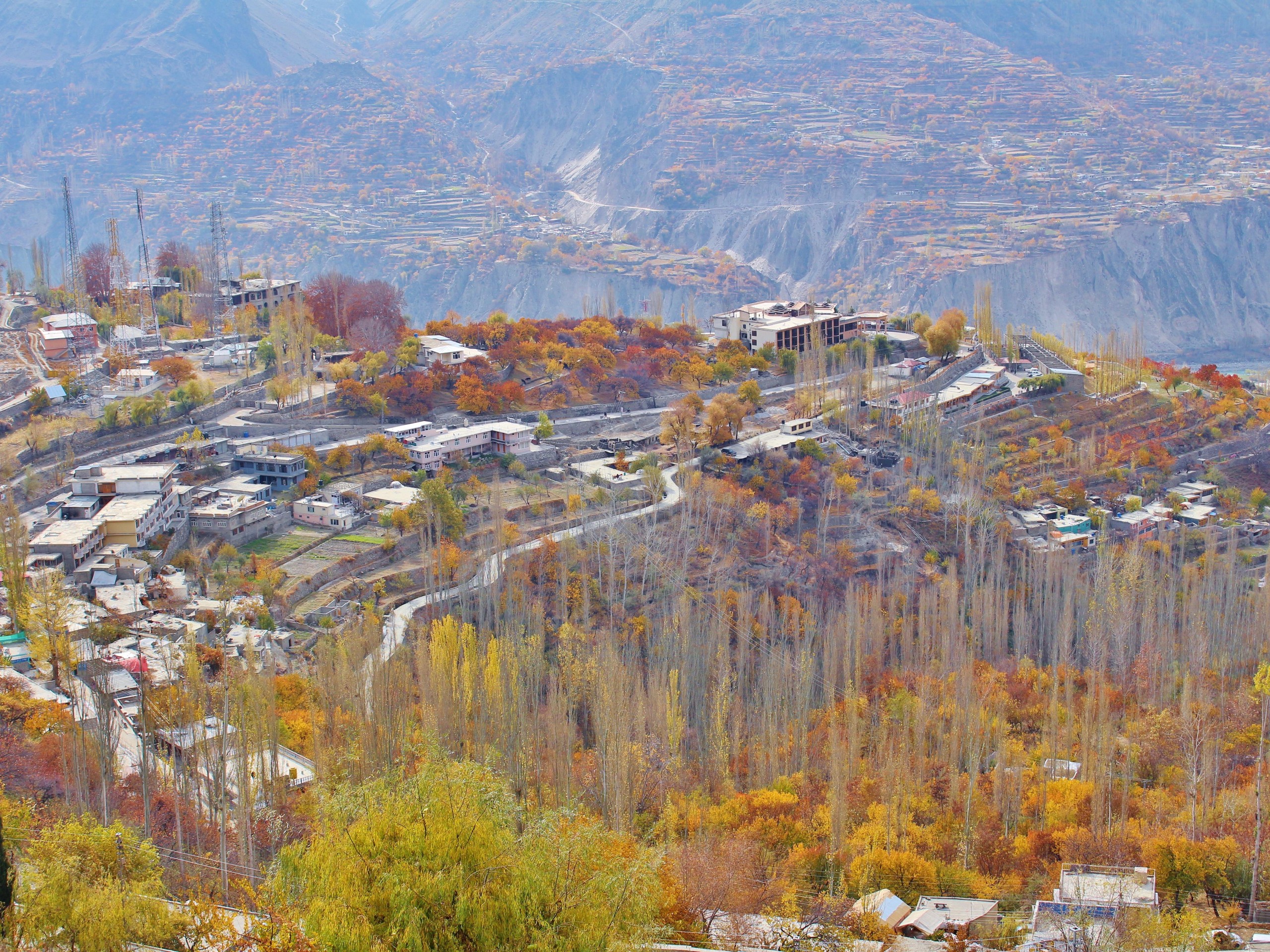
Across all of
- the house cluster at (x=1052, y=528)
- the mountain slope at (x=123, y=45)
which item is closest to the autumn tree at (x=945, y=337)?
the house cluster at (x=1052, y=528)

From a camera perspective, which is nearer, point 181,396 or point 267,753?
point 267,753

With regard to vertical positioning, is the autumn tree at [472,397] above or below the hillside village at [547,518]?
above

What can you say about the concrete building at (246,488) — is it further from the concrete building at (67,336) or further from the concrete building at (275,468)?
the concrete building at (67,336)

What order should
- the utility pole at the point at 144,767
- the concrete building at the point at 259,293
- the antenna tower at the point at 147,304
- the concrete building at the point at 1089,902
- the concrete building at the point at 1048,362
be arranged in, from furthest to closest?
the concrete building at the point at 259,293
the antenna tower at the point at 147,304
the concrete building at the point at 1048,362
the utility pole at the point at 144,767
the concrete building at the point at 1089,902

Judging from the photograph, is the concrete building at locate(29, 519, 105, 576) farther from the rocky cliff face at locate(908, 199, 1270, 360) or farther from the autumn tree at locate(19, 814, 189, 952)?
the rocky cliff face at locate(908, 199, 1270, 360)

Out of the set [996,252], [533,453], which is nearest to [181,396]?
[533,453]

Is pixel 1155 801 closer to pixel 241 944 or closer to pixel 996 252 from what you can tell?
pixel 241 944

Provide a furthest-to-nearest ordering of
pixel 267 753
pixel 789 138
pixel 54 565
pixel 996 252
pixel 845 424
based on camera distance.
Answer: pixel 789 138 < pixel 996 252 < pixel 845 424 < pixel 54 565 < pixel 267 753

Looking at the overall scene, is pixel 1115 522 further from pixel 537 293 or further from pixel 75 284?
pixel 537 293
